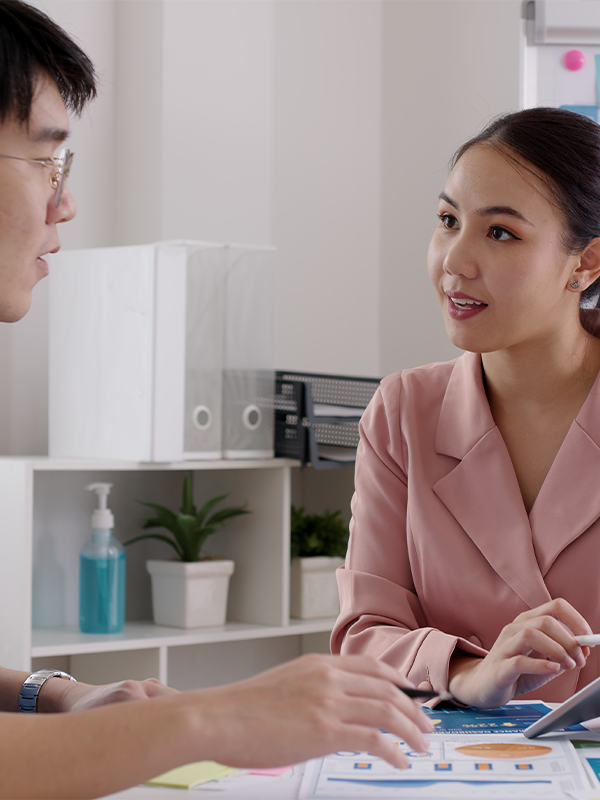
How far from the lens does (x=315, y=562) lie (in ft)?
7.25

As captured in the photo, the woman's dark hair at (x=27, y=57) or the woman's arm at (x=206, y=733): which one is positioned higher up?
the woman's dark hair at (x=27, y=57)

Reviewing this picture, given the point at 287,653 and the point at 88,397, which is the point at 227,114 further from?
the point at 287,653

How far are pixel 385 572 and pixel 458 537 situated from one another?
0.11m

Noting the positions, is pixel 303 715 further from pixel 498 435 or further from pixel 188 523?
pixel 188 523

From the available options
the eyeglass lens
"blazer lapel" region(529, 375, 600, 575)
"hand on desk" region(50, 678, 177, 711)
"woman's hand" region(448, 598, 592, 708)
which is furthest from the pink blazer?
the eyeglass lens

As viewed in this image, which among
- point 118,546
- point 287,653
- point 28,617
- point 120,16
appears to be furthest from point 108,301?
point 287,653

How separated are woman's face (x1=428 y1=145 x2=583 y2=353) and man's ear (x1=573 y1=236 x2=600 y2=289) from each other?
0.04 metres

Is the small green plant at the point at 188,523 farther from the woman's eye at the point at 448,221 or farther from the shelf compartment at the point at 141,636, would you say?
the woman's eye at the point at 448,221

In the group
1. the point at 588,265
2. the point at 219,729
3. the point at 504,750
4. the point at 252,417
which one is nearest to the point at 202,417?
the point at 252,417

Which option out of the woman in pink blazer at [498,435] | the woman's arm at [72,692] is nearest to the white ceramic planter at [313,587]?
the woman in pink blazer at [498,435]

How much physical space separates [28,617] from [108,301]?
67 cm

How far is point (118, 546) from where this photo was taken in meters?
2.02

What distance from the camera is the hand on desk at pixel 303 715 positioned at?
1.96 ft

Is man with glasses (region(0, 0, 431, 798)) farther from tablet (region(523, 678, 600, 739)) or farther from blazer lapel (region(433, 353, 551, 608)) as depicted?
blazer lapel (region(433, 353, 551, 608))
